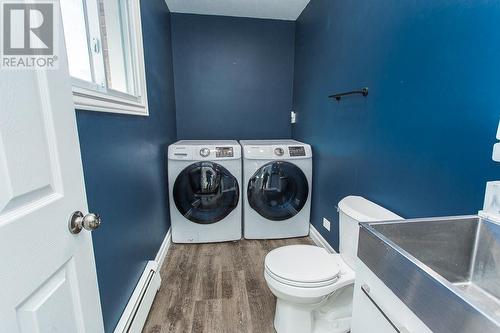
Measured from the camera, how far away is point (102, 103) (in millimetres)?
1071

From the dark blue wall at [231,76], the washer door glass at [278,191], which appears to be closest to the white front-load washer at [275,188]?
the washer door glass at [278,191]

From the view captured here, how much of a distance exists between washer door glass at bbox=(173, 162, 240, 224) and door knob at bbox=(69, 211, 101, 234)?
1489 millimetres

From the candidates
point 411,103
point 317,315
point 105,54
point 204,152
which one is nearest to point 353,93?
point 411,103

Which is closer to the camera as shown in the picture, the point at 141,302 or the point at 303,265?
the point at 303,265

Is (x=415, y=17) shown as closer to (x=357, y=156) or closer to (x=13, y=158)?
(x=357, y=156)

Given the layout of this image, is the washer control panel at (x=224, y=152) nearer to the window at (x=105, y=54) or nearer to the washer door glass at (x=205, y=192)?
the washer door glass at (x=205, y=192)

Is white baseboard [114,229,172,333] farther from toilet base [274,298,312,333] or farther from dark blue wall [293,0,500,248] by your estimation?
dark blue wall [293,0,500,248]

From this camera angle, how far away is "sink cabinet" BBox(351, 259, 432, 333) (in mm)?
600

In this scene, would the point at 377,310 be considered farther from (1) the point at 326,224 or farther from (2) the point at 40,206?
(1) the point at 326,224

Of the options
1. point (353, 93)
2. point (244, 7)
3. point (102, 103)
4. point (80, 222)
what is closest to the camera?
point (80, 222)

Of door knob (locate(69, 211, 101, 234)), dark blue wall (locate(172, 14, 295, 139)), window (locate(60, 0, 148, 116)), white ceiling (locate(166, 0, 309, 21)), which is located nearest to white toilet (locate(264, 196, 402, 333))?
door knob (locate(69, 211, 101, 234))

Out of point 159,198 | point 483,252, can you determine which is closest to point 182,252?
point 159,198

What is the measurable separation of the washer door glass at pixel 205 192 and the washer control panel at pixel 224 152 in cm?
10

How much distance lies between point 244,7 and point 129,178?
2056mm
